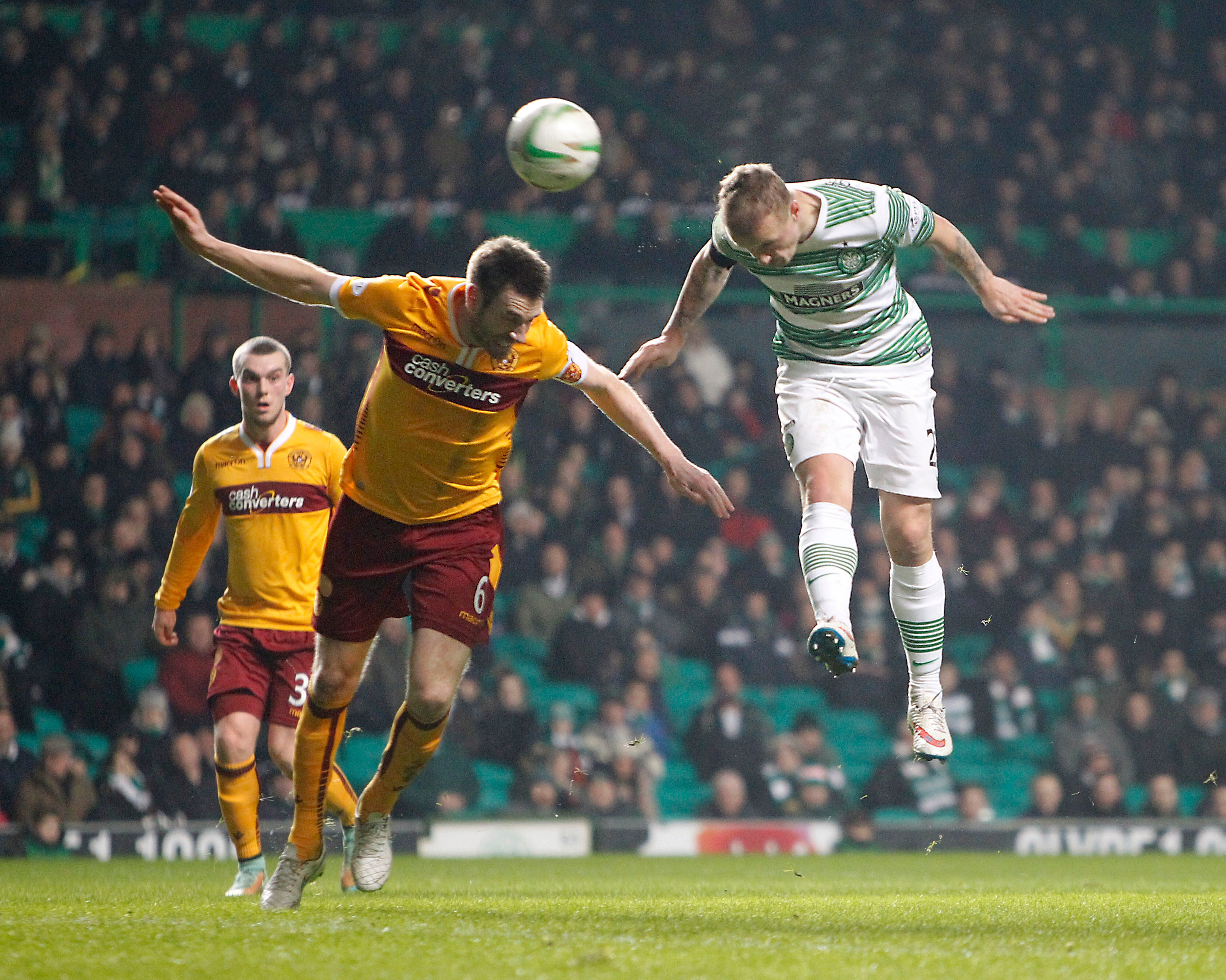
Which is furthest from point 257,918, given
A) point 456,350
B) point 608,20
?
point 608,20

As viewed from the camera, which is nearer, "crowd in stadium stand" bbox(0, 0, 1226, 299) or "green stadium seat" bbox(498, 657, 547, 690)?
"green stadium seat" bbox(498, 657, 547, 690)

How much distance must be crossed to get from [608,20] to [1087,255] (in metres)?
6.16

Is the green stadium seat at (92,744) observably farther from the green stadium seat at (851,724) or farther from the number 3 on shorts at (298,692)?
the green stadium seat at (851,724)

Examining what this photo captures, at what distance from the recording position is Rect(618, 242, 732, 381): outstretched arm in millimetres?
6797

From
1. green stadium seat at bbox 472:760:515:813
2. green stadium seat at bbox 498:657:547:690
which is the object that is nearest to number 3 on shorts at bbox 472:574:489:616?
green stadium seat at bbox 472:760:515:813

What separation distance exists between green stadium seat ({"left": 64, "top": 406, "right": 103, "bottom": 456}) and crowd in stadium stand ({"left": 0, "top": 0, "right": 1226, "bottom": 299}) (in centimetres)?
157

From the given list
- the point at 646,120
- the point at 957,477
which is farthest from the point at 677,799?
the point at 646,120

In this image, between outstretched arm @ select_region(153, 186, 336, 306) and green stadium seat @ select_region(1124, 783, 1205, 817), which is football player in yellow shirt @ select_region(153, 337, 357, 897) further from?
green stadium seat @ select_region(1124, 783, 1205, 817)

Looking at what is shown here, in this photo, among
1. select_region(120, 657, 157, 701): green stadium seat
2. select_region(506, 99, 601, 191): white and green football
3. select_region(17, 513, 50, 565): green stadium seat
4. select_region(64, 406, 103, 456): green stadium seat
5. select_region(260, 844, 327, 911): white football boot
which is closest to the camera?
select_region(260, 844, 327, 911): white football boot

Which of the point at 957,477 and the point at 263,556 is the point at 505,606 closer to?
the point at 957,477

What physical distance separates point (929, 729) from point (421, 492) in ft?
8.21

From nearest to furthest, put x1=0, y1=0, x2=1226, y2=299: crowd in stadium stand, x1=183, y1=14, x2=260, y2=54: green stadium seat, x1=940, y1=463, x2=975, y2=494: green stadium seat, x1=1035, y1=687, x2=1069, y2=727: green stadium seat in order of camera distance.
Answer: x1=1035, y1=687, x2=1069, y2=727: green stadium seat → x1=0, y1=0, x2=1226, y2=299: crowd in stadium stand → x1=940, y1=463, x2=975, y2=494: green stadium seat → x1=183, y1=14, x2=260, y2=54: green stadium seat

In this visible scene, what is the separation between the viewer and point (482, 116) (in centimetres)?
1686

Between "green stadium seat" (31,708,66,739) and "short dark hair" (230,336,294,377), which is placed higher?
"short dark hair" (230,336,294,377)
